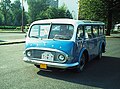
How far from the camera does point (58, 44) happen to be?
7781 millimetres

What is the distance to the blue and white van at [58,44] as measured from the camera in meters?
7.74

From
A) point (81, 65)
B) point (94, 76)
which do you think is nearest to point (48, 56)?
point (81, 65)

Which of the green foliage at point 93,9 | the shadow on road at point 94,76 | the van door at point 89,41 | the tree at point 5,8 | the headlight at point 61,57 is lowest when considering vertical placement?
the shadow on road at point 94,76

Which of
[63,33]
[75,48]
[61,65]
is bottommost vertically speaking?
[61,65]

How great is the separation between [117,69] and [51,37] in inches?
123

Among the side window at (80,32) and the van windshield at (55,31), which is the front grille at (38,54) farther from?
the side window at (80,32)

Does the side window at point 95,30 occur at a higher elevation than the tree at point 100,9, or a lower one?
lower

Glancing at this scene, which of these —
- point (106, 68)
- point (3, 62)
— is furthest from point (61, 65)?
point (3, 62)

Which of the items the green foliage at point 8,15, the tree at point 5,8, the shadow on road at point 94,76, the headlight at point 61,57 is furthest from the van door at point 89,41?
the tree at point 5,8

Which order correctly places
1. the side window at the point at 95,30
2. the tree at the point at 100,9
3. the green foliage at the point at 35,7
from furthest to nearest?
the green foliage at the point at 35,7 < the tree at the point at 100,9 < the side window at the point at 95,30

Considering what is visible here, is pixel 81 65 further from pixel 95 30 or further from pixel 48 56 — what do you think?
pixel 95 30

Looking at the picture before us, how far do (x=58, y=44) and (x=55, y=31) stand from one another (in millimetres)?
722

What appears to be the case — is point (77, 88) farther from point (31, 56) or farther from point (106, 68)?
point (106, 68)

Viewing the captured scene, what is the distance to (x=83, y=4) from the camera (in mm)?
37094
